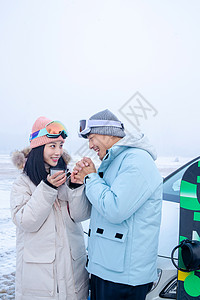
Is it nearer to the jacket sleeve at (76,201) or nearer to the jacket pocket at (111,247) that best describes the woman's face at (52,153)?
the jacket sleeve at (76,201)

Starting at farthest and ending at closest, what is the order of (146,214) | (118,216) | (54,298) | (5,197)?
(5,197) → (54,298) → (146,214) → (118,216)

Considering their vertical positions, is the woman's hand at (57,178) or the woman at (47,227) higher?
the woman's hand at (57,178)

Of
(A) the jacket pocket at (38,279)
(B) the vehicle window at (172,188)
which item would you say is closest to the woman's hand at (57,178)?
(A) the jacket pocket at (38,279)

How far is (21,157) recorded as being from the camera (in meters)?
2.25

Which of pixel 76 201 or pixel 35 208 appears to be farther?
pixel 76 201

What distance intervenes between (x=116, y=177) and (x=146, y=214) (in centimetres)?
28

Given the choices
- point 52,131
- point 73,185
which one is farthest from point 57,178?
point 52,131

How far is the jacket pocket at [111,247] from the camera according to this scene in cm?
170

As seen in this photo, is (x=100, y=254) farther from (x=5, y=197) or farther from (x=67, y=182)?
(x=5, y=197)

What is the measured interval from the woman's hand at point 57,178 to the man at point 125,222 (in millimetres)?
151

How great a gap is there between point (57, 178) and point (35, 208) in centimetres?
23

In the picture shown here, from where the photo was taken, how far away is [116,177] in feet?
5.74

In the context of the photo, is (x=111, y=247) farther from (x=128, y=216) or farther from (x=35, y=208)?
(x=35, y=208)

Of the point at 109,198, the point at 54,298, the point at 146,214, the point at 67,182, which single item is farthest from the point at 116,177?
the point at 54,298
